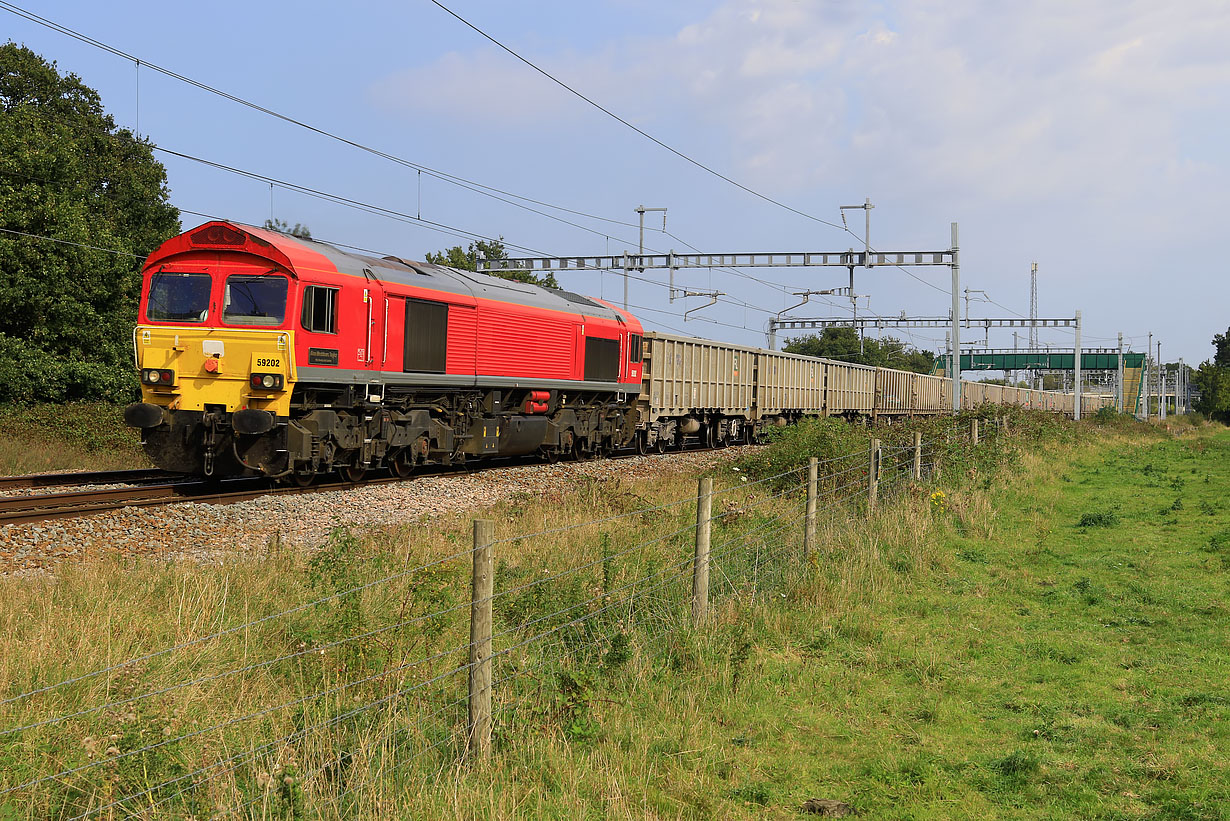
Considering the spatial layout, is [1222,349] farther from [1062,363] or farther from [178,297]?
[178,297]

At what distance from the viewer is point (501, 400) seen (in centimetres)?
2078

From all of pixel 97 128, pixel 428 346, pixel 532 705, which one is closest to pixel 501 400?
pixel 428 346

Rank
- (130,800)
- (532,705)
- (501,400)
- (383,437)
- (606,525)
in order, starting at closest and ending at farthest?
(130,800)
(532,705)
(606,525)
(383,437)
(501,400)

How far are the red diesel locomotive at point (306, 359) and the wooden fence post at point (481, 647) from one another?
1025 centimetres

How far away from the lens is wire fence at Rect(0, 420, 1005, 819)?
15.2ft

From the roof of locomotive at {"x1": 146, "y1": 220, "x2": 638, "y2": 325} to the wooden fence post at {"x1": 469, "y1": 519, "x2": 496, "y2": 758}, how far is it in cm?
1087

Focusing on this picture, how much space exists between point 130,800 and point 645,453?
938 inches

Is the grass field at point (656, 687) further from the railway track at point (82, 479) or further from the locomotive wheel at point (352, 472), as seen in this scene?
the railway track at point (82, 479)

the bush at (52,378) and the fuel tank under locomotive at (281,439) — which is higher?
the bush at (52,378)

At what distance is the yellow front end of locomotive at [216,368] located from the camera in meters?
14.8

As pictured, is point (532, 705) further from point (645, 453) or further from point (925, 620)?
point (645, 453)

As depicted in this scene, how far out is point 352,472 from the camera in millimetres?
17172

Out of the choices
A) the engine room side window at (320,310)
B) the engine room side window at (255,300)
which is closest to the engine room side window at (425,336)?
the engine room side window at (320,310)

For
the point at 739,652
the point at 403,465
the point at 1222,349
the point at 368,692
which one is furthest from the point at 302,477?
the point at 1222,349
